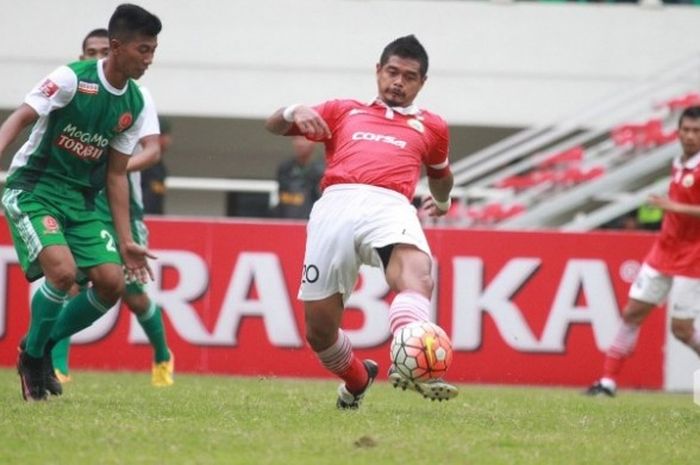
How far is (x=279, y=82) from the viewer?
74.5 ft

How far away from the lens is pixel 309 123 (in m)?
8.17

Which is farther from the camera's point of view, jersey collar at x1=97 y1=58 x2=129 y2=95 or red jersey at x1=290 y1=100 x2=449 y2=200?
jersey collar at x1=97 y1=58 x2=129 y2=95

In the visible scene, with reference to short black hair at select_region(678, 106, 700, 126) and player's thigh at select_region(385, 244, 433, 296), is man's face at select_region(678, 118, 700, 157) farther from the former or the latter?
player's thigh at select_region(385, 244, 433, 296)

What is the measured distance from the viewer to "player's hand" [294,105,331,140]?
26.8ft

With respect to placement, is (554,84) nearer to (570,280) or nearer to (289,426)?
(570,280)

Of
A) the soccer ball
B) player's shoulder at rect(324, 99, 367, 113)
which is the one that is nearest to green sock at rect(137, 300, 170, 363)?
player's shoulder at rect(324, 99, 367, 113)

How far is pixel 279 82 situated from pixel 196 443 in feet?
52.3

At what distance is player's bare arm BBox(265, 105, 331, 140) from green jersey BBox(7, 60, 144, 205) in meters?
1.19

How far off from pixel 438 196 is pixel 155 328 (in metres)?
3.61

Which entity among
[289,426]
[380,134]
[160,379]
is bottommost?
[160,379]

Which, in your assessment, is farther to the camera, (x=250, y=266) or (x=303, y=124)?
(x=250, y=266)

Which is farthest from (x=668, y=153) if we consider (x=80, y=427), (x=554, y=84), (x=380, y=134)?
(x=80, y=427)

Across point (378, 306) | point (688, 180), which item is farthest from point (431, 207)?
point (378, 306)

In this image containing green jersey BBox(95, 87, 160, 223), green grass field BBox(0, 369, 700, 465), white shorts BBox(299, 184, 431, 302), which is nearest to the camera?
green grass field BBox(0, 369, 700, 465)
